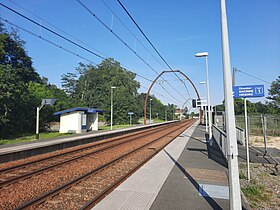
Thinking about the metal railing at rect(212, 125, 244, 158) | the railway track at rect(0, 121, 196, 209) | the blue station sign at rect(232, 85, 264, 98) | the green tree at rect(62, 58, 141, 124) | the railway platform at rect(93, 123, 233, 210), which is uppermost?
the green tree at rect(62, 58, 141, 124)

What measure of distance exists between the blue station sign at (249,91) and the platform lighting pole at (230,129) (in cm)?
327

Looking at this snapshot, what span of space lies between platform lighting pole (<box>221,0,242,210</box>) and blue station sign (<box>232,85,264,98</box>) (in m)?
3.27

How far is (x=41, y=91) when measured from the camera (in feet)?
120

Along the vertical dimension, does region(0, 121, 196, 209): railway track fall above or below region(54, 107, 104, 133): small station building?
below

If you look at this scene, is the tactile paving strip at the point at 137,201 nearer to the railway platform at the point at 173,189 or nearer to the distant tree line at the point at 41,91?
the railway platform at the point at 173,189

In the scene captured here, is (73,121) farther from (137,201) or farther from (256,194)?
(256,194)

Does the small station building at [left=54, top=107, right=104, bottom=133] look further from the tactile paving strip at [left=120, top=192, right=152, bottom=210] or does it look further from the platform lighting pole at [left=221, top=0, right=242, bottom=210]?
the platform lighting pole at [left=221, top=0, right=242, bottom=210]

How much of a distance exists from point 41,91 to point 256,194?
37471mm

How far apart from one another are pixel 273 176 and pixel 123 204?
5654 mm

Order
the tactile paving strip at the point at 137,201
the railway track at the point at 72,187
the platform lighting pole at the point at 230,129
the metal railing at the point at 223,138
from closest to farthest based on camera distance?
the platform lighting pole at the point at 230,129
the tactile paving strip at the point at 137,201
the railway track at the point at 72,187
the metal railing at the point at 223,138

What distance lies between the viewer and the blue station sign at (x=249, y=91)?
6.76m

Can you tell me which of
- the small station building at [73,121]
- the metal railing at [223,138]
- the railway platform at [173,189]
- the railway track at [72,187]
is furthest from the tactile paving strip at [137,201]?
the small station building at [73,121]

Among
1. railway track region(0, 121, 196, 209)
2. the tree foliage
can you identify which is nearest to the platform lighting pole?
railway track region(0, 121, 196, 209)

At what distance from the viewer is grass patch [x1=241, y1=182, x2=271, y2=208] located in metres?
5.19
